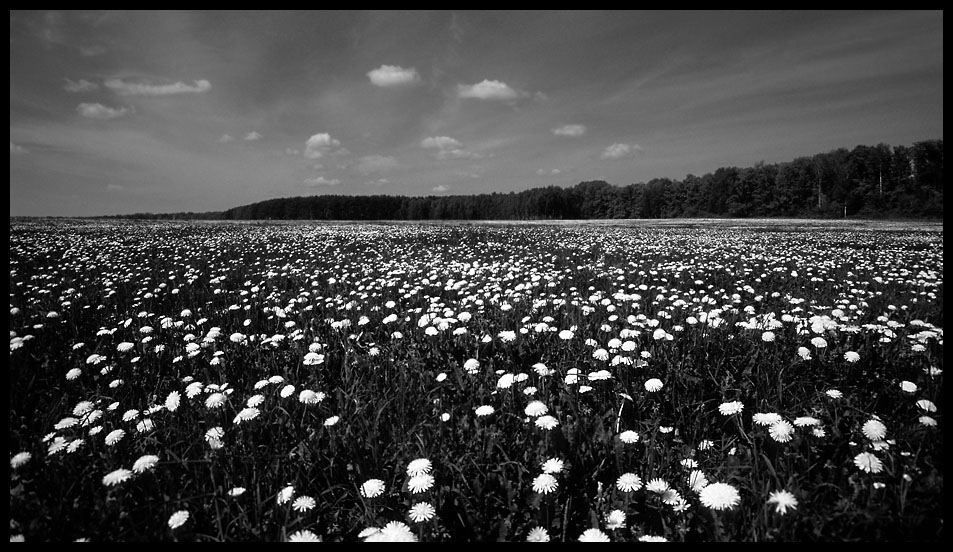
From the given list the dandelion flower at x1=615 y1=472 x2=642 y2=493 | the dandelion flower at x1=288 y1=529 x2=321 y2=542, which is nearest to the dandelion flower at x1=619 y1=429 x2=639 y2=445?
the dandelion flower at x1=615 y1=472 x2=642 y2=493

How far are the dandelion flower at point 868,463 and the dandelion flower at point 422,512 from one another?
1892 mm

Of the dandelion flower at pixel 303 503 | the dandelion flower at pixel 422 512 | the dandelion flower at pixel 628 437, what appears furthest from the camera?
the dandelion flower at pixel 628 437

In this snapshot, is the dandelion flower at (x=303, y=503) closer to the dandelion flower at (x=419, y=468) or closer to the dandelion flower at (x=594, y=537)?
the dandelion flower at (x=419, y=468)

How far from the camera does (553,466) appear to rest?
6.49 feet

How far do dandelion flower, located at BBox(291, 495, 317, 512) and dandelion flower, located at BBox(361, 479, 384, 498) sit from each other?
0.72ft

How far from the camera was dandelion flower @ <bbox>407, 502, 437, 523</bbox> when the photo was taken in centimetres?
170

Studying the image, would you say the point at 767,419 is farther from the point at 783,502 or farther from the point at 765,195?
the point at 765,195

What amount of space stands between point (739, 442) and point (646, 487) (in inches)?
34.1

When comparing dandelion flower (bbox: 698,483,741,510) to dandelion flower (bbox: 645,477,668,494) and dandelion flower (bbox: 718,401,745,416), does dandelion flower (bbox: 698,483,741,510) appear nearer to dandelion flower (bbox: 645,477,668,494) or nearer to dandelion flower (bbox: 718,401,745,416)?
dandelion flower (bbox: 645,477,668,494)

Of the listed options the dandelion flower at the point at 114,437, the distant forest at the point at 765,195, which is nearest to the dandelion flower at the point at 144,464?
the dandelion flower at the point at 114,437

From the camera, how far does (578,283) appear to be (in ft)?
23.0

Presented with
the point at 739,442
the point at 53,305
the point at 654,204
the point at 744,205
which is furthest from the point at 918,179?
the point at 53,305

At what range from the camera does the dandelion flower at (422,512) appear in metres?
1.70

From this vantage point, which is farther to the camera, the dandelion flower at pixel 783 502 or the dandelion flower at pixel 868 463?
the dandelion flower at pixel 868 463
